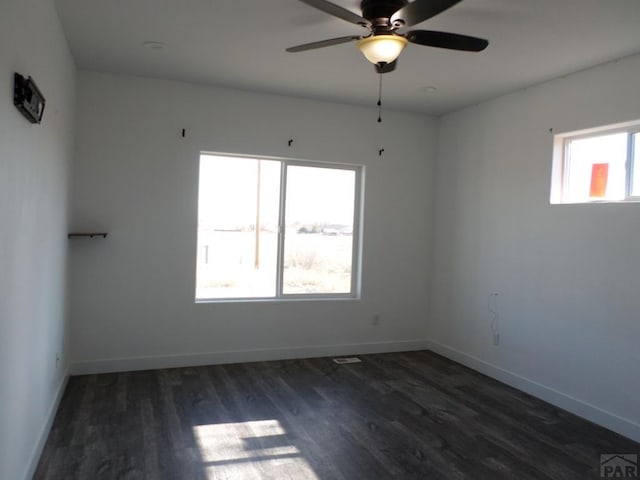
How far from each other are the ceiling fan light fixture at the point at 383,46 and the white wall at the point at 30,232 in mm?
1566

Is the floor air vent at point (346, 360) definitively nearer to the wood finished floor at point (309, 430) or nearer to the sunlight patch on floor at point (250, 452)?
the wood finished floor at point (309, 430)

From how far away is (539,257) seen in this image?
3.91 m

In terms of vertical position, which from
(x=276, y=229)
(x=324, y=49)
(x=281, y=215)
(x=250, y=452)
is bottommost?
(x=250, y=452)

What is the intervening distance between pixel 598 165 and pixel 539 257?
845 millimetres

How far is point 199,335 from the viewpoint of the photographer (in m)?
4.37

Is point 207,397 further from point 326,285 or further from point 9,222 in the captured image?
point 9,222

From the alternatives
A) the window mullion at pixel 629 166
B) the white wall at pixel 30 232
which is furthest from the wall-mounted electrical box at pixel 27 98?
the window mullion at pixel 629 166

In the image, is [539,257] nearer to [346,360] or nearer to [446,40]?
[346,360]

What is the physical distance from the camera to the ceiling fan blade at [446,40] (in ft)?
7.73

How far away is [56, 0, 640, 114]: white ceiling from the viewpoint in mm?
2678

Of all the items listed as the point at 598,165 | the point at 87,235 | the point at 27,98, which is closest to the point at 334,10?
the point at 27,98

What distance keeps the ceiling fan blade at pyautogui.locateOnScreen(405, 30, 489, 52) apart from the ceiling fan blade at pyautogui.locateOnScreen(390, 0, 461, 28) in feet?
0.29

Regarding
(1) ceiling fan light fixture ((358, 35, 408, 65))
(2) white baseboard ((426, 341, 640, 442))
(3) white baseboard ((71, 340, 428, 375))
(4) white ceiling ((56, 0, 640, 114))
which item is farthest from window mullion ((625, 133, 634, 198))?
(3) white baseboard ((71, 340, 428, 375))

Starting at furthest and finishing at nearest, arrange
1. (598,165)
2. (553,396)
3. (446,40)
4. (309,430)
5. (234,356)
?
(234,356)
(553,396)
(598,165)
(309,430)
(446,40)
